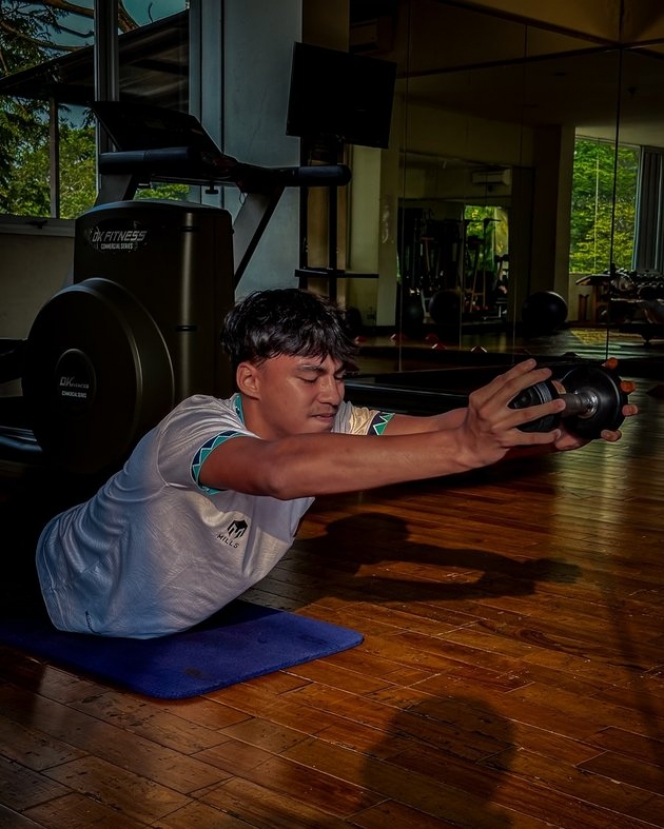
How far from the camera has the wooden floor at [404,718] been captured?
4.55 feet

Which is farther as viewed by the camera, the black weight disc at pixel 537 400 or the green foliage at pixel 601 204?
the green foliage at pixel 601 204

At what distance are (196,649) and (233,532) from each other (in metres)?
0.25

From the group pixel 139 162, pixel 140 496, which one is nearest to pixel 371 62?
pixel 139 162

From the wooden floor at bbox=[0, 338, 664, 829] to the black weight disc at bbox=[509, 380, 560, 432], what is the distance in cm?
48

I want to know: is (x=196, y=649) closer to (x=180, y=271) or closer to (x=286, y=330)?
(x=286, y=330)

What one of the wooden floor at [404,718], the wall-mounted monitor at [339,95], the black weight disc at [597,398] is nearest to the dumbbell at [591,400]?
the black weight disc at [597,398]

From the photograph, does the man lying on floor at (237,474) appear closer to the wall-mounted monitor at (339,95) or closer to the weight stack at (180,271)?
the weight stack at (180,271)

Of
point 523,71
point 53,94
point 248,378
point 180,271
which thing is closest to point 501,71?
point 523,71

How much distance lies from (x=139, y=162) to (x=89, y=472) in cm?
105

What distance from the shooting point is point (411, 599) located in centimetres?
236

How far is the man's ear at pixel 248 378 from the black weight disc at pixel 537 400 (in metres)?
0.49

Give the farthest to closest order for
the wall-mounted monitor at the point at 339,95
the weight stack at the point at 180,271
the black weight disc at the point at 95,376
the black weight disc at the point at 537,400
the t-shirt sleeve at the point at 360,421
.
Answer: the wall-mounted monitor at the point at 339,95
the weight stack at the point at 180,271
the black weight disc at the point at 95,376
the t-shirt sleeve at the point at 360,421
the black weight disc at the point at 537,400

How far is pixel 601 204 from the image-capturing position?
18.8ft

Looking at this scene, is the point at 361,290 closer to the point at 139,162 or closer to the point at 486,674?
the point at 139,162
